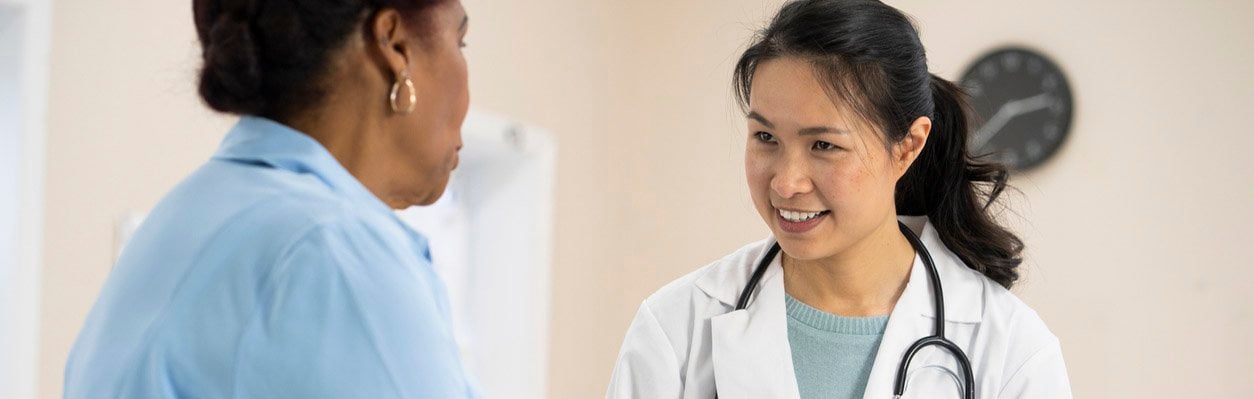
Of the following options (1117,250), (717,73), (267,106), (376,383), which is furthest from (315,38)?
(717,73)

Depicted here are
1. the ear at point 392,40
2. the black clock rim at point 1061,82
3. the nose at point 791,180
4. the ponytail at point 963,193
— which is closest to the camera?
the ear at point 392,40

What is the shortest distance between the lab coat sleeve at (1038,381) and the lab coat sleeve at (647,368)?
417mm

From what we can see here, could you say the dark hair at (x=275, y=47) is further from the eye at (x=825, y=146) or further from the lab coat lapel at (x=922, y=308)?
the lab coat lapel at (x=922, y=308)

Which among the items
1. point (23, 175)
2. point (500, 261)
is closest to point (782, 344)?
point (23, 175)

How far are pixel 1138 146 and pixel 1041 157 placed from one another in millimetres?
252

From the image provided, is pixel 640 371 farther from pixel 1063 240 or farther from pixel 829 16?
pixel 1063 240

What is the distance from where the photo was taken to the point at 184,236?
2.32ft

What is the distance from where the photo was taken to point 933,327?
1655 millimetres

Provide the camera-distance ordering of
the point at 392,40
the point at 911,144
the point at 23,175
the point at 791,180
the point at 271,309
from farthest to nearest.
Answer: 1. the point at 23,175
2. the point at 911,144
3. the point at 791,180
4. the point at 392,40
5. the point at 271,309

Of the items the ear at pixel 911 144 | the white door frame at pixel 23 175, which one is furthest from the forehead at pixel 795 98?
the white door frame at pixel 23 175

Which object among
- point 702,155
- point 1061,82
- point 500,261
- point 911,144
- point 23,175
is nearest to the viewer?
point 911,144

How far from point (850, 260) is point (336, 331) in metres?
1.08

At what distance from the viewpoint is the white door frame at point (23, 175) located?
211cm

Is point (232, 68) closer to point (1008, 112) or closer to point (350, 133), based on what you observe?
point (350, 133)
